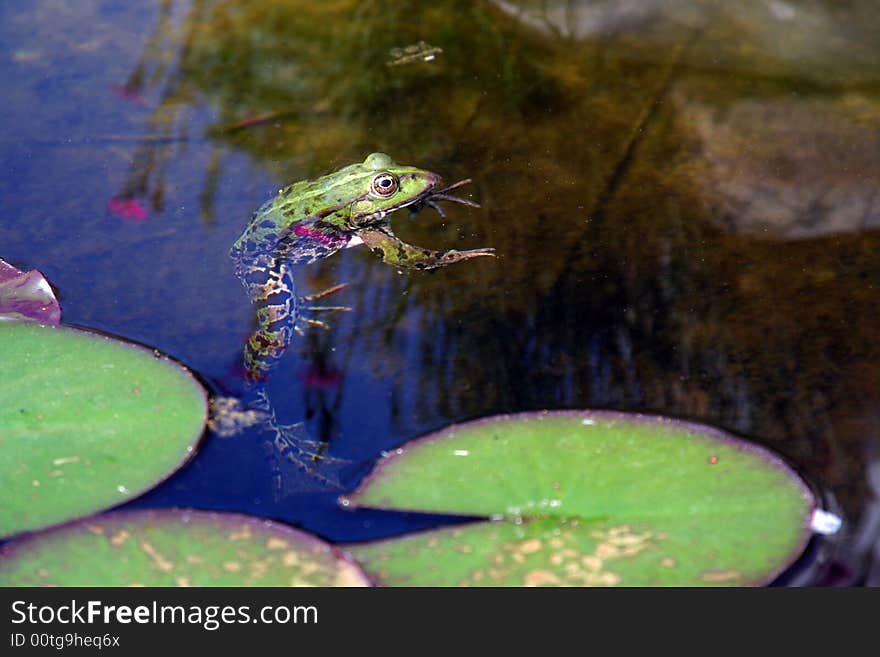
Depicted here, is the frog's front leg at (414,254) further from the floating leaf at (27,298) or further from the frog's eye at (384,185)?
the floating leaf at (27,298)

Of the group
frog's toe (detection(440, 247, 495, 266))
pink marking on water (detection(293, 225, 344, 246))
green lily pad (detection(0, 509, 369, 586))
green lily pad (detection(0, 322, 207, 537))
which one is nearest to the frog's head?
pink marking on water (detection(293, 225, 344, 246))

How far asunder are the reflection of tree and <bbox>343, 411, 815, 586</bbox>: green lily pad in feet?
0.75

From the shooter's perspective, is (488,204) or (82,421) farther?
(488,204)

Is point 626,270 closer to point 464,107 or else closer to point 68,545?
point 464,107

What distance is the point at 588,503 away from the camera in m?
Result: 2.35

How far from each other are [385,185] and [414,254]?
34 centimetres

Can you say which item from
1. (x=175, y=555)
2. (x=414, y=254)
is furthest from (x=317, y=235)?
(x=175, y=555)

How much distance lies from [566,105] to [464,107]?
45cm

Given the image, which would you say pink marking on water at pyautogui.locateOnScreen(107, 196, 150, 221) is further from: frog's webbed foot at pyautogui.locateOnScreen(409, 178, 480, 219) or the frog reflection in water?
frog's webbed foot at pyautogui.locateOnScreen(409, 178, 480, 219)

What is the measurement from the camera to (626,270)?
10.4ft

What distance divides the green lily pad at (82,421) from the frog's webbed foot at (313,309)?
0.50 metres

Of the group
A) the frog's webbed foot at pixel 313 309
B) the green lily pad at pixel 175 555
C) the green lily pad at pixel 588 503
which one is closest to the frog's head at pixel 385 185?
the frog's webbed foot at pixel 313 309

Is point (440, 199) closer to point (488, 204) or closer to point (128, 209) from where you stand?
point (488, 204)

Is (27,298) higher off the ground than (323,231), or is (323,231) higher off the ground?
(27,298)
